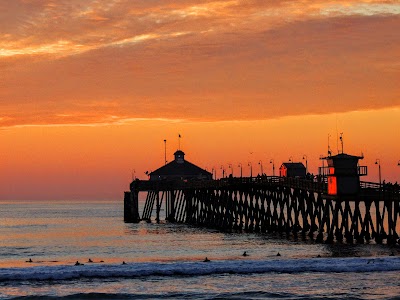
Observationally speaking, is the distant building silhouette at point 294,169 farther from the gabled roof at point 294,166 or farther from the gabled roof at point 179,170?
the gabled roof at point 179,170

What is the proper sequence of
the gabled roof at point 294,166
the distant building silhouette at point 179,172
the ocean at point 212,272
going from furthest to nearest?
the distant building silhouette at point 179,172, the gabled roof at point 294,166, the ocean at point 212,272

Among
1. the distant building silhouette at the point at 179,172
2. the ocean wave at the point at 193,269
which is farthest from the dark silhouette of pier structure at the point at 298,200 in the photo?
the ocean wave at the point at 193,269

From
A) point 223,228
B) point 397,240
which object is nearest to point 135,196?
point 223,228

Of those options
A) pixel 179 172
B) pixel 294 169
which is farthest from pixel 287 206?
pixel 179 172

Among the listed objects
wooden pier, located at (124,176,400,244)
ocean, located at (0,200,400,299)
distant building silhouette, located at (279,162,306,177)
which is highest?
distant building silhouette, located at (279,162,306,177)

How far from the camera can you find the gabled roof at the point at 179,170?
5167 inches

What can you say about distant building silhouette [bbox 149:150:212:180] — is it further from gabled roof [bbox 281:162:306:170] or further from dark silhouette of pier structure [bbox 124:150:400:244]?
gabled roof [bbox 281:162:306:170]

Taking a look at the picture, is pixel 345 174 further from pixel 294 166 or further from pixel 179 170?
pixel 179 170

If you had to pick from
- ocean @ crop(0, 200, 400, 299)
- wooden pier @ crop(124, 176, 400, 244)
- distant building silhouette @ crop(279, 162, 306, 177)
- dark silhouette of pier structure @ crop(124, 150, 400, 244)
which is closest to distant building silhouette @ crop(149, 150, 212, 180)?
dark silhouette of pier structure @ crop(124, 150, 400, 244)

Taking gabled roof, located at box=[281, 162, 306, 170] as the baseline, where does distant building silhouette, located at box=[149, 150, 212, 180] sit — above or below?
above

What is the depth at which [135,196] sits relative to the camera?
11750 cm

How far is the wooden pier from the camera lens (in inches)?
2645

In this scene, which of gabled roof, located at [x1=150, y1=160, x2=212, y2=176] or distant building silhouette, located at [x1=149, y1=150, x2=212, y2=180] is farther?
gabled roof, located at [x1=150, y1=160, x2=212, y2=176]

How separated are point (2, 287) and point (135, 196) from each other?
72180 mm
